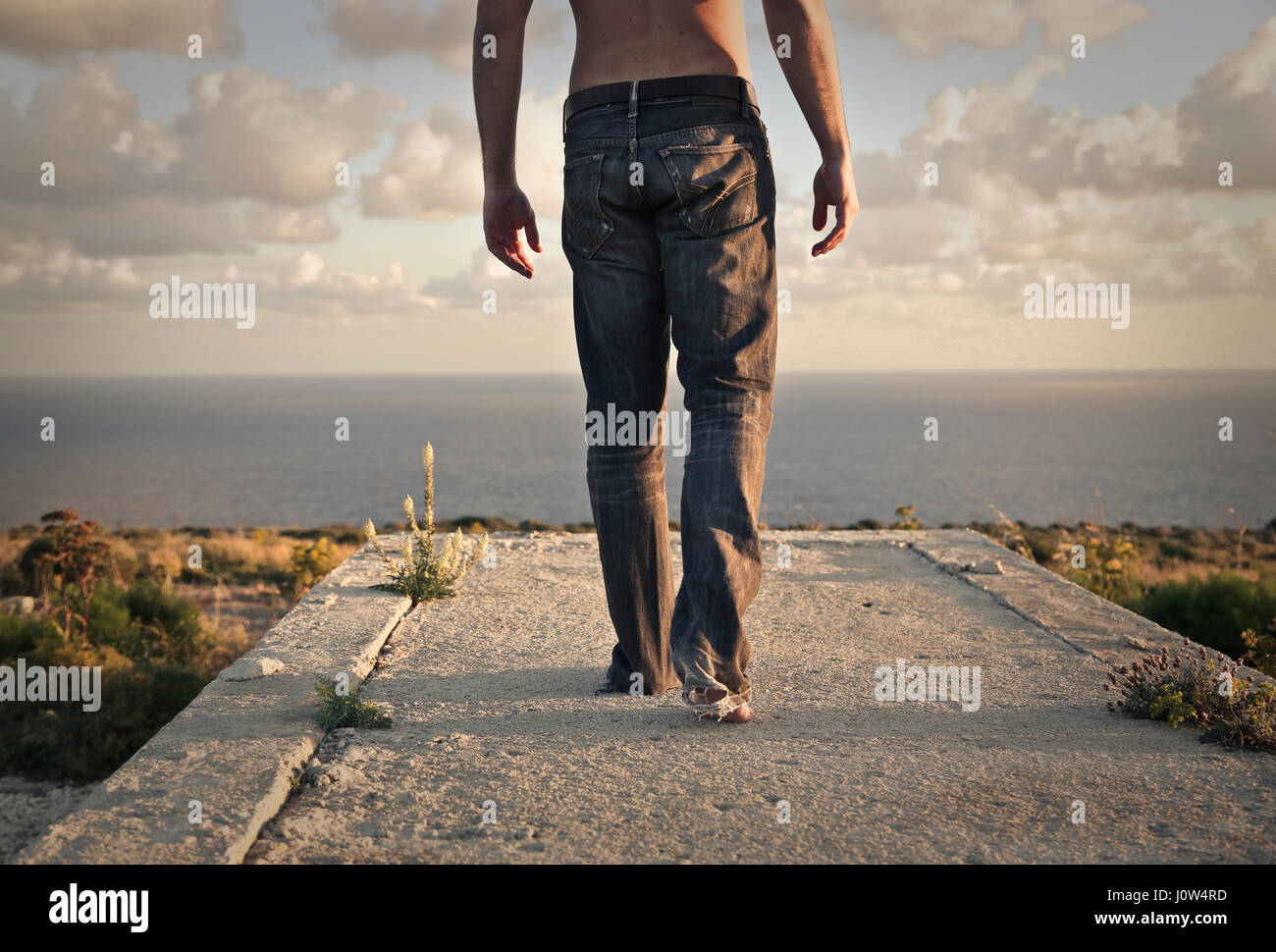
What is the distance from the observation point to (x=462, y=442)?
8994cm

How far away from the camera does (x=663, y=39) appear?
254 cm

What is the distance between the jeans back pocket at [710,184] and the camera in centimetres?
246

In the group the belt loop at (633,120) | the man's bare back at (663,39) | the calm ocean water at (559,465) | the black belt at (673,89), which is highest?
the man's bare back at (663,39)

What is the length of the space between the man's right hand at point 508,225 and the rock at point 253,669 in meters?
1.40

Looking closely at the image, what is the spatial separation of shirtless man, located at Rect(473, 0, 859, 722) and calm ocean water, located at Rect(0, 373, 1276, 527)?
4.53 metres

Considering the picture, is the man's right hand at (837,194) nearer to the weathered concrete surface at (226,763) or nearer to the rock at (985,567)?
the weathered concrete surface at (226,763)

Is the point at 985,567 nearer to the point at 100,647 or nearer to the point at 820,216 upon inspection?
the point at 820,216

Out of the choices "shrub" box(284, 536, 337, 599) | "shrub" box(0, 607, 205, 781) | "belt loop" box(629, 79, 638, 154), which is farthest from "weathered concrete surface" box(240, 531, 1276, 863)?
"shrub" box(284, 536, 337, 599)

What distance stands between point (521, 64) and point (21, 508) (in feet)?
187

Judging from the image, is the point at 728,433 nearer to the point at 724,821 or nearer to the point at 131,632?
the point at 724,821

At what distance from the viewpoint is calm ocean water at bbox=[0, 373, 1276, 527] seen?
4809 centimetres

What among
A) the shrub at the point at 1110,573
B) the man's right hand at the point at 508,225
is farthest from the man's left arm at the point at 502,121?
the shrub at the point at 1110,573
